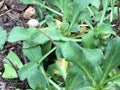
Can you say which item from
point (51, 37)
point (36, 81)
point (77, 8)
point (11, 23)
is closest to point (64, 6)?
point (77, 8)

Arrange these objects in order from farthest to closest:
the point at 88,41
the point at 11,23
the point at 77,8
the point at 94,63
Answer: the point at 11,23 < the point at 77,8 < the point at 88,41 < the point at 94,63

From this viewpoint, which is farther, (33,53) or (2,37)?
(2,37)

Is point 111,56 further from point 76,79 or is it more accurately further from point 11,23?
point 11,23

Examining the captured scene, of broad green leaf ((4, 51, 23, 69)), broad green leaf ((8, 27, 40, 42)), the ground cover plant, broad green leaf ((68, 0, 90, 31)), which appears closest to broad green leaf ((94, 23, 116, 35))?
the ground cover plant

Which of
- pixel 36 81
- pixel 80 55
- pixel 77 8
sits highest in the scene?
pixel 77 8

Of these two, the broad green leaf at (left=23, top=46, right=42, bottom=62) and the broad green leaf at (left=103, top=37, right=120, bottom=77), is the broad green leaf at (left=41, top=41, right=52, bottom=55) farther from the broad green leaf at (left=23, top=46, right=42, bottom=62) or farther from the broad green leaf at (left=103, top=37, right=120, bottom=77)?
the broad green leaf at (left=103, top=37, right=120, bottom=77)

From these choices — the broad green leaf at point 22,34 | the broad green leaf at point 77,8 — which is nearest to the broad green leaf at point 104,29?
the broad green leaf at point 77,8

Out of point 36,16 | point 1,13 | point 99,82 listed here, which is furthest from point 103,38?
point 1,13
